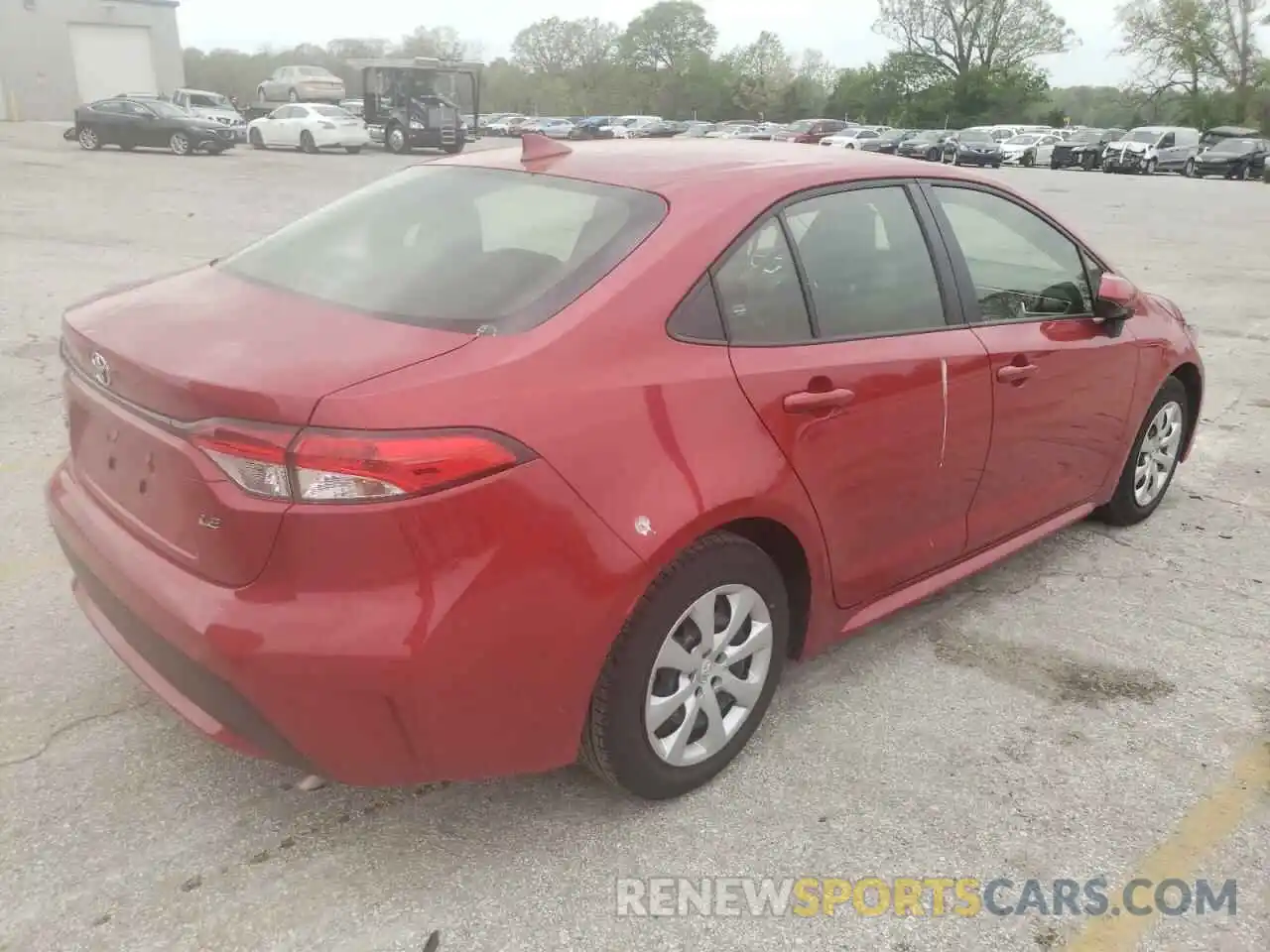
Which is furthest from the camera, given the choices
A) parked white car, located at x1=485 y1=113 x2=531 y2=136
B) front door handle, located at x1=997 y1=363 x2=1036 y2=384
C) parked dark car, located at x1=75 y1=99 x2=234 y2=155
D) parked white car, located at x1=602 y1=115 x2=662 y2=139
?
parked white car, located at x1=602 y1=115 x2=662 y2=139

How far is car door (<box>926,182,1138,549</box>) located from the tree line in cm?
3529

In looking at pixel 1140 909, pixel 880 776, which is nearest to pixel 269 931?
pixel 880 776

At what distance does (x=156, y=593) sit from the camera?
2.25 metres

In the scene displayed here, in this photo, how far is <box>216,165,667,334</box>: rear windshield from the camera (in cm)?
241

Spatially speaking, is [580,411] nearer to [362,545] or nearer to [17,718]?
[362,545]

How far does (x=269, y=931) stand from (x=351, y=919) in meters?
0.17

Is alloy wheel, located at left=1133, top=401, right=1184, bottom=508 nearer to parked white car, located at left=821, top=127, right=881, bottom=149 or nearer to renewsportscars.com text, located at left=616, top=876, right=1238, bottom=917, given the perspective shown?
renewsportscars.com text, located at left=616, top=876, right=1238, bottom=917

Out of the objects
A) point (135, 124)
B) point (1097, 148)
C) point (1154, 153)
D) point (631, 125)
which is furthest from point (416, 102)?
point (631, 125)

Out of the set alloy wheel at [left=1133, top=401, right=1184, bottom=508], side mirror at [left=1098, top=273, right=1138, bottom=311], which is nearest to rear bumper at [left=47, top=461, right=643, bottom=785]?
side mirror at [left=1098, top=273, right=1138, bottom=311]

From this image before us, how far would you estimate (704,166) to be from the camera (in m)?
2.89

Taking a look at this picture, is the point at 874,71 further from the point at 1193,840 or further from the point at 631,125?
the point at 1193,840

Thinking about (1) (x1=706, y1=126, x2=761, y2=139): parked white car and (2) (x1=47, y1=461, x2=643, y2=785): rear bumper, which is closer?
(2) (x1=47, y1=461, x2=643, y2=785): rear bumper

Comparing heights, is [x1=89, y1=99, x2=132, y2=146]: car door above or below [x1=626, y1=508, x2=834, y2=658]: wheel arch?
below

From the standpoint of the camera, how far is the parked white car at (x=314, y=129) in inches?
1218
